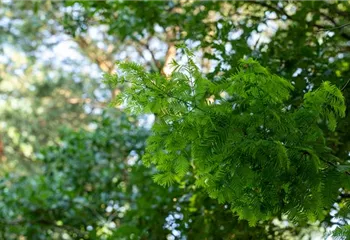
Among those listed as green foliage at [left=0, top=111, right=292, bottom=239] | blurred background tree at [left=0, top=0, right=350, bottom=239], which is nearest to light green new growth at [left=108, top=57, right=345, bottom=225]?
blurred background tree at [left=0, top=0, right=350, bottom=239]

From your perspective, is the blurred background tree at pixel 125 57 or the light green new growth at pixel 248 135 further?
the blurred background tree at pixel 125 57

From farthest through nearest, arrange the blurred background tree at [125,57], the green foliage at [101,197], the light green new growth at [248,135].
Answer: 1. the green foliage at [101,197]
2. the blurred background tree at [125,57]
3. the light green new growth at [248,135]

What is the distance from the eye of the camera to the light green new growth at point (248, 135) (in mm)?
2072

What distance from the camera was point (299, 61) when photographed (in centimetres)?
386

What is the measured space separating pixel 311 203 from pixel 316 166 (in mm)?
170

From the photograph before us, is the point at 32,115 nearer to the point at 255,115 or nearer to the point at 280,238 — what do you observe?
the point at 280,238

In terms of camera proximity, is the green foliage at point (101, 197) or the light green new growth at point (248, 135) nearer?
the light green new growth at point (248, 135)

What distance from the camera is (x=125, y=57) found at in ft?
26.3

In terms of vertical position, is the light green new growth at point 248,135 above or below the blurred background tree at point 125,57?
below

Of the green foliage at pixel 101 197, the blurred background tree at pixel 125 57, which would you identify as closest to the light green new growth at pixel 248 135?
the blurred background tree at pixel 125 57

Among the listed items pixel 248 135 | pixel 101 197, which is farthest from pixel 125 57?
pixel 248 135

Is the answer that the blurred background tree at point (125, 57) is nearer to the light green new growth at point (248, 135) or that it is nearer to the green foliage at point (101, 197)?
the green foliage at point (101, 197)

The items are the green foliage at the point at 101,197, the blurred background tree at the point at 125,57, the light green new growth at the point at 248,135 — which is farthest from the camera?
the green foliage at the point at 101,197

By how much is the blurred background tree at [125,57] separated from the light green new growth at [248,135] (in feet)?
0.78
